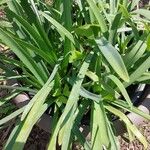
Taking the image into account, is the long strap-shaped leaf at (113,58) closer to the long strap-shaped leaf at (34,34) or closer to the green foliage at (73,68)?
the green foliage at (73,68)

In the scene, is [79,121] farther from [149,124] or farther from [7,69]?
[149,124]

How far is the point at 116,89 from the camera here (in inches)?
42.6

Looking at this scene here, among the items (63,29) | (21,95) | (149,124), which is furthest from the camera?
(149,124)

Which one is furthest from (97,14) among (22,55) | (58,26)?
(22,55)

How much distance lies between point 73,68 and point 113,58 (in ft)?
0.68

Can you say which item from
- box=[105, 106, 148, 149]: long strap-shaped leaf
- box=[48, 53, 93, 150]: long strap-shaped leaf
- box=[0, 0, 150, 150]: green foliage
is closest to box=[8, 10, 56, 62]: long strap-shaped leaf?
box=[0, 0, 150, 150]: green foliage

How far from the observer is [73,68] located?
112 cm

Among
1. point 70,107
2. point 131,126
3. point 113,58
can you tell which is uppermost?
point 113,58

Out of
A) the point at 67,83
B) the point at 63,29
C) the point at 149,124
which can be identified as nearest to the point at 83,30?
the point at 63,29

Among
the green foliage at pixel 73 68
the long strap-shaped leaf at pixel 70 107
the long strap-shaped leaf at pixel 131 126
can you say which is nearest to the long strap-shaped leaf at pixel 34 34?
the green foliage at pixel 73 68

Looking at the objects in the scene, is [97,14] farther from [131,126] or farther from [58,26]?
[131,126]

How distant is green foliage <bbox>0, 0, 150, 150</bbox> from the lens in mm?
985

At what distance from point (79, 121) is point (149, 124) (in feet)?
1.63

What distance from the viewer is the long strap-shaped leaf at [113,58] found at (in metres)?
0.92
